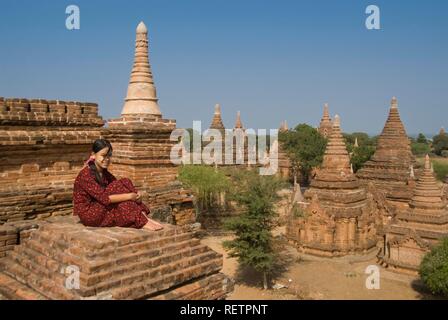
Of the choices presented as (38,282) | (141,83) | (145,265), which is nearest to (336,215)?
(141,83)

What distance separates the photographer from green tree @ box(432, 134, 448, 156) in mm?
86938

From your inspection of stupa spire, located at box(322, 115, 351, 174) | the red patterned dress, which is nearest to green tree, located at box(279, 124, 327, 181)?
stupa spire, located at box(322, 115, 351, 174)

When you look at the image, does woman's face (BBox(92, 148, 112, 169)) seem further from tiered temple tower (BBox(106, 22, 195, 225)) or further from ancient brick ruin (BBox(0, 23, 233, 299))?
tiered temple tower (BBox(106, 22, 195, 225))

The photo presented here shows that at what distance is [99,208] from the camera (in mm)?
5398

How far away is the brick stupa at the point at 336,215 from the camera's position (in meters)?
22.0

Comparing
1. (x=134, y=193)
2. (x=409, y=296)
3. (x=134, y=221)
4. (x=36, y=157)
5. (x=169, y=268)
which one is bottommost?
(x=409, y=296)

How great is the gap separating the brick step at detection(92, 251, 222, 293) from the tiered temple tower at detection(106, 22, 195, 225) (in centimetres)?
365

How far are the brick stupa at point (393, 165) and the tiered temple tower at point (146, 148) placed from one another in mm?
21034

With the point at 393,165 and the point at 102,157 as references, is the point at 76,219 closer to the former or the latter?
the point at 102,157

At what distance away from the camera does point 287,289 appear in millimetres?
17438

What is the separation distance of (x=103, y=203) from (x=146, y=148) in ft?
13.0
